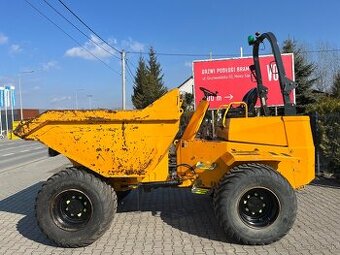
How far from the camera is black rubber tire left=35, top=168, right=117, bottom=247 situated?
5895 mm

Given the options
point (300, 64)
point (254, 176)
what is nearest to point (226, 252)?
point (254, 176)

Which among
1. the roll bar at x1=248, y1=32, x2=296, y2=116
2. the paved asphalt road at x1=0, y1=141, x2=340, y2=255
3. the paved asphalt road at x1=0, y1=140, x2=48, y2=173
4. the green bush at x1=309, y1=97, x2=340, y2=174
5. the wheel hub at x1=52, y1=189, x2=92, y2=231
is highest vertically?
Answer: the roll bar at x1=248, y1=32, x2=296, y2=116

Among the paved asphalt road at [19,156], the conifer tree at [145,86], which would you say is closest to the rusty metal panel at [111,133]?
the paved asphalt road at [19,156]

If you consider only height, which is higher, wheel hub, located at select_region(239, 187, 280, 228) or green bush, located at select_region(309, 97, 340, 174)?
green bush, located at select_region(309, 97, 340, 174)

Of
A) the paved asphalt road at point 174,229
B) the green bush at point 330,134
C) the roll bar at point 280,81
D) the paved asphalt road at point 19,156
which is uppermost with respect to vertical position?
the roll bar at point 280,81

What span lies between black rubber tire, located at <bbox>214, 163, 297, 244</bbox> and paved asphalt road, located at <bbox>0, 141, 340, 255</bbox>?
5.6 inches

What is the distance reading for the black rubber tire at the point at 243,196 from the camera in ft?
18.6

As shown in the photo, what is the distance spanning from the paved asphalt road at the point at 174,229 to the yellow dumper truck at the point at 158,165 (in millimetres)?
247

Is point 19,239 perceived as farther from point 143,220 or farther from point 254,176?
point 254,176

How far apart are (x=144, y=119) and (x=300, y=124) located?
2015mm

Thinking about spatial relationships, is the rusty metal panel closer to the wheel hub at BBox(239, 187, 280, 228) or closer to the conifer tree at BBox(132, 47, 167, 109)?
the wheel hub at BBox(239, 187, 280, 228)

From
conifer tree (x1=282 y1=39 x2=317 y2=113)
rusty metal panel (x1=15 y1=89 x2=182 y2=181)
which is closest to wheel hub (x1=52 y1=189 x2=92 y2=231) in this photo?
rusty metal panel (x1=15 y1=89 x2=182 y2=181)

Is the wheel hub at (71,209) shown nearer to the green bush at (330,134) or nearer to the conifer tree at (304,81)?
the green bush at (330,134)

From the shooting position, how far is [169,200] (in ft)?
28.3
